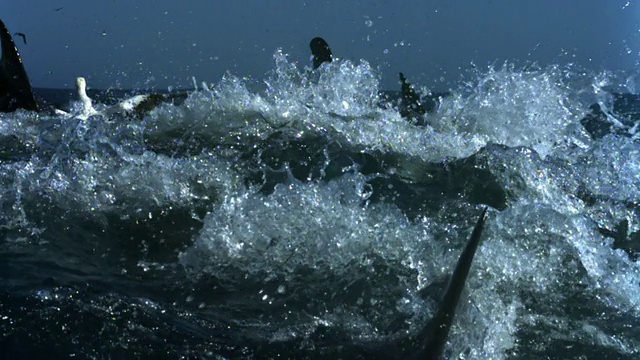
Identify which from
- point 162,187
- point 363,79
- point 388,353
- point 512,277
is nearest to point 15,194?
point 162,187

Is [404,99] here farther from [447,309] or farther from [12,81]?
[447,309]

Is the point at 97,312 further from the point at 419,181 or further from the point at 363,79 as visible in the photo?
the point at 363,79

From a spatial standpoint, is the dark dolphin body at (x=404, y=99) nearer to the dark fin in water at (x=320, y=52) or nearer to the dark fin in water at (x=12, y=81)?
the dark fin in water at (x=320, y=52)

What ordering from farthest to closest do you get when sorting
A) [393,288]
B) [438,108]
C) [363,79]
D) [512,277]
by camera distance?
[438,108], [363,79], [512,277], [393,288]

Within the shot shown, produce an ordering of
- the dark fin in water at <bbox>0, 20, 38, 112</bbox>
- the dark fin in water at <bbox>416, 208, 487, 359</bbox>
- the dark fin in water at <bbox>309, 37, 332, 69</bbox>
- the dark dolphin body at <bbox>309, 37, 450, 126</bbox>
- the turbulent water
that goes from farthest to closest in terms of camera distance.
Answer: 1. the dark fin in water at <bbox>309, 37, 332, 69</bbox>
2. the dark fin in water at <bbox>0, 20, 38, 112</bbox>
3. the dark dolphin body at <bbox>309, 37, 450, 126</bbox>
4. the turbulent water
5. the dark fin in water at <bbox>416, 208, 487, 359</bbox>

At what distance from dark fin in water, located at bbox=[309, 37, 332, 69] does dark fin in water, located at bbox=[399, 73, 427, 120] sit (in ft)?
3.55

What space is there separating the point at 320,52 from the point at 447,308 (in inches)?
241

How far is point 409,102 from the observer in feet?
23.7

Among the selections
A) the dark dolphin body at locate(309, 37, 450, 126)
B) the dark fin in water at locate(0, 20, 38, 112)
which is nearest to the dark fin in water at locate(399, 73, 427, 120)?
the dark dolphin body at locate(309, 37, 450, 126)

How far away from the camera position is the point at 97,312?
2.44m

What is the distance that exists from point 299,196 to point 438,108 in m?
4.04

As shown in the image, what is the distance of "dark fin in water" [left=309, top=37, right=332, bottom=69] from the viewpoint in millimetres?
7746

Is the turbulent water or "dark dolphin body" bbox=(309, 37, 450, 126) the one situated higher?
"dark dolphin body" bbox=(309, 37, 450, 126)

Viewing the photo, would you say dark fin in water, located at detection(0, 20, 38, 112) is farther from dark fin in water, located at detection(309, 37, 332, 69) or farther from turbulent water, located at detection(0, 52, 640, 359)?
dark fin in water, located at detection(309, 37, 332, 69)
